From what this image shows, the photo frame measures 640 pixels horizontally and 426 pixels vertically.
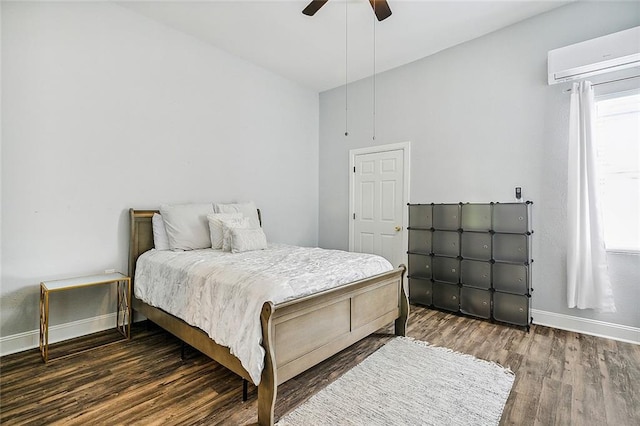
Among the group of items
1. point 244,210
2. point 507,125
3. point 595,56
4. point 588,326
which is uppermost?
point 595,56

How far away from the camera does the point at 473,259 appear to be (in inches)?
131

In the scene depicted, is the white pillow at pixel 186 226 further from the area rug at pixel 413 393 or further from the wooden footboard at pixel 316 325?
the area rug at pixel 413 393

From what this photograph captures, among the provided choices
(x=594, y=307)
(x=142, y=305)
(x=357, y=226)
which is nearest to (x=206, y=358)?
(x=142, y=305)

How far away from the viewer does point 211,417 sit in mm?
1705

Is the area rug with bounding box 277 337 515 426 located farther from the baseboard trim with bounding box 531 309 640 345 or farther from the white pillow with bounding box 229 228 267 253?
the white pillow with bounding box 229 228 267 253

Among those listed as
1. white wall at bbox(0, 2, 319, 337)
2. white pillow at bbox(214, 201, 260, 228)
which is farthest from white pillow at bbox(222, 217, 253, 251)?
white wall at bbox(0, 2, 319, 337)

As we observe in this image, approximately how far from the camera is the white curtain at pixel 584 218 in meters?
2.72

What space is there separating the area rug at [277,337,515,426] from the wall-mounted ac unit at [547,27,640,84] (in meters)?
2.64

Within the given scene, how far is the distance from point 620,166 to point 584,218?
1.82 feet

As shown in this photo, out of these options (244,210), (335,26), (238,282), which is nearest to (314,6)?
(335,26)

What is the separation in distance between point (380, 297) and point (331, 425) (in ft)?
3.58

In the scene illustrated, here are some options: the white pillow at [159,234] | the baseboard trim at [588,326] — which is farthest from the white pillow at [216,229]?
the baseboard trim at [588,326]

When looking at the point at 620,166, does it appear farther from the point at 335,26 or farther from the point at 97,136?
the point at 97,136

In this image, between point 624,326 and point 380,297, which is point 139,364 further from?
point 624,326
